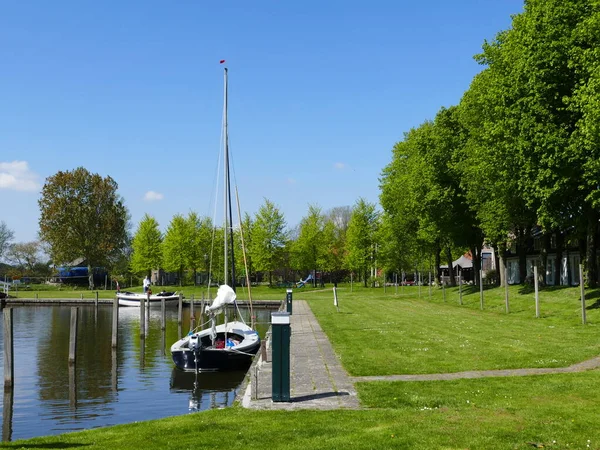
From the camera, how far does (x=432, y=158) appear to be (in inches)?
2293

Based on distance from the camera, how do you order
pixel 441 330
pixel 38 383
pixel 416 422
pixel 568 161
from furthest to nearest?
pixel 568 161 → pixel 441 330 → pixel 38 383 → pixel 416 422

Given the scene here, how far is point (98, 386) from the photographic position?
26.0 m

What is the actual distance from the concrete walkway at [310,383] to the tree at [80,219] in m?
84.3

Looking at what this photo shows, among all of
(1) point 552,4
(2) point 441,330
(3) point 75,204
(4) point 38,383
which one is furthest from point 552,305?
(3) point 75,204

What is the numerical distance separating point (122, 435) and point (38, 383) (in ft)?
54.8

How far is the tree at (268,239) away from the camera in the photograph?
96.8 meters

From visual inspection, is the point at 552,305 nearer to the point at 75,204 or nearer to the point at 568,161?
the point at 568,161

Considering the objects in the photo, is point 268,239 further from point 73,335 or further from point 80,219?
point 73,335

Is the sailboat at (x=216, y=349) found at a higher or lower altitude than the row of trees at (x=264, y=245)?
lower

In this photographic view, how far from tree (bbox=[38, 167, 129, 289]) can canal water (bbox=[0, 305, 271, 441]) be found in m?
59.4

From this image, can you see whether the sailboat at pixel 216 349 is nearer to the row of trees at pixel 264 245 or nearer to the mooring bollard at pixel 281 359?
the mooring bollard at pixel 281 359

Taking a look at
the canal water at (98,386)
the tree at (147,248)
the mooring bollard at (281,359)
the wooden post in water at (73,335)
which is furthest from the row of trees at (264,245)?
the mooring bollard at (281,359)

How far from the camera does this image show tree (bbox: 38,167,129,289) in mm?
102062

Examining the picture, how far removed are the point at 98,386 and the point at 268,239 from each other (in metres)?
72.0
